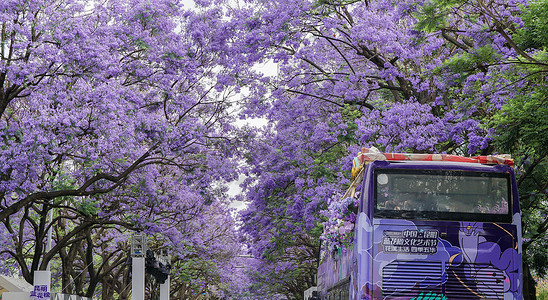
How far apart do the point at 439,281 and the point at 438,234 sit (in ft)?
2.14

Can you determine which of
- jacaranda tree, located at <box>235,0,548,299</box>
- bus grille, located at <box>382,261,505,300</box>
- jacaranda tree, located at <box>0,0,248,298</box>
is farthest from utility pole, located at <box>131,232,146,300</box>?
bus grille, located at <box>382,261,505,300</box>

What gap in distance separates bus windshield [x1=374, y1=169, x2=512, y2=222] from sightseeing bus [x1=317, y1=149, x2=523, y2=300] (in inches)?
0.6

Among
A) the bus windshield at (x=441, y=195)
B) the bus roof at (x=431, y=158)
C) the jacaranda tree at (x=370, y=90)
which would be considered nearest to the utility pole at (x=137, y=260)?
the jacaranda tree at (x=370, y=90)

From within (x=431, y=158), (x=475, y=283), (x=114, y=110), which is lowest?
(x=475, y=283)

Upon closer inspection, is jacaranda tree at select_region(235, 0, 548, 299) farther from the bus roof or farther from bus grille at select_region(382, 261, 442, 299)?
bus grille at select_region(382, 261, 442, 299)

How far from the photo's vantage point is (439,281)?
10.4 meters

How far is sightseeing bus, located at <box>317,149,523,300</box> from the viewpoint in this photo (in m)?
10.5

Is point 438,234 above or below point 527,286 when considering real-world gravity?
above

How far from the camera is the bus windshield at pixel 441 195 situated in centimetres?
1059

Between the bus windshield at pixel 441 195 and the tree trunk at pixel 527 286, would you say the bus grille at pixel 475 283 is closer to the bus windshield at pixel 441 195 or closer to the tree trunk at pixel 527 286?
the bus windshield at pixel 441 195

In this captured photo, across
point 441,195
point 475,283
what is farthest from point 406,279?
point 441,195

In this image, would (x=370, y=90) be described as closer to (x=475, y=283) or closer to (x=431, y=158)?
(x=431, y=158)

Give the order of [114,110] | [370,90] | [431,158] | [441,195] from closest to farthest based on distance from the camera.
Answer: [441,195], [431,158], [114,110], [370,90]

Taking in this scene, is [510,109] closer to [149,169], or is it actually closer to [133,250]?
[133,250]
